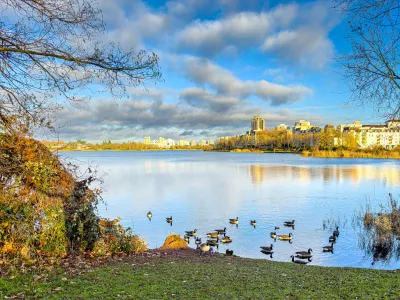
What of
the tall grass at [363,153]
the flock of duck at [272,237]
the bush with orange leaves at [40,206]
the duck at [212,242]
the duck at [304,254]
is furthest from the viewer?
the tall grass at [363,153]

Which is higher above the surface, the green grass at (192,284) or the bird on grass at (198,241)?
the green grass at (192,284)

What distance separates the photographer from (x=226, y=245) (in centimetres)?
1585

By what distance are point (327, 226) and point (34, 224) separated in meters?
15.4

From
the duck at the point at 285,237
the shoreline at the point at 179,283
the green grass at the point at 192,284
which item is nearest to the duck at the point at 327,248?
A: the duck at the point at 285,237


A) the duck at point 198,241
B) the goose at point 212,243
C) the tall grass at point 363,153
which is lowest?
the goose at point 212,243

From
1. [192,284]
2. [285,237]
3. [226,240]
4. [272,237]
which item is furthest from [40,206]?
[285,237]

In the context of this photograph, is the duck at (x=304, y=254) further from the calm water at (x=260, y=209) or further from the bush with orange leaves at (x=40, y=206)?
the bush with orange leaves at (x=40, y=206)

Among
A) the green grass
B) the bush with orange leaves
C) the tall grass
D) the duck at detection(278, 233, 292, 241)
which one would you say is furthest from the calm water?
the tall grass

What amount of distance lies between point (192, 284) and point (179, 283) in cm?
26

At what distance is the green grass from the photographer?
229 inches

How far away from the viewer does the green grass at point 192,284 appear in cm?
581

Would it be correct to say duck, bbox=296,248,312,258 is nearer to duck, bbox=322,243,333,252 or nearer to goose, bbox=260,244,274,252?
duck, bbox=322,243,333,252

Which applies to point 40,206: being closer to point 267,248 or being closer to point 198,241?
point 198,241

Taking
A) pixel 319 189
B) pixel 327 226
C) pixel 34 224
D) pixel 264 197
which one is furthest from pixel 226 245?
pixel 319 189
